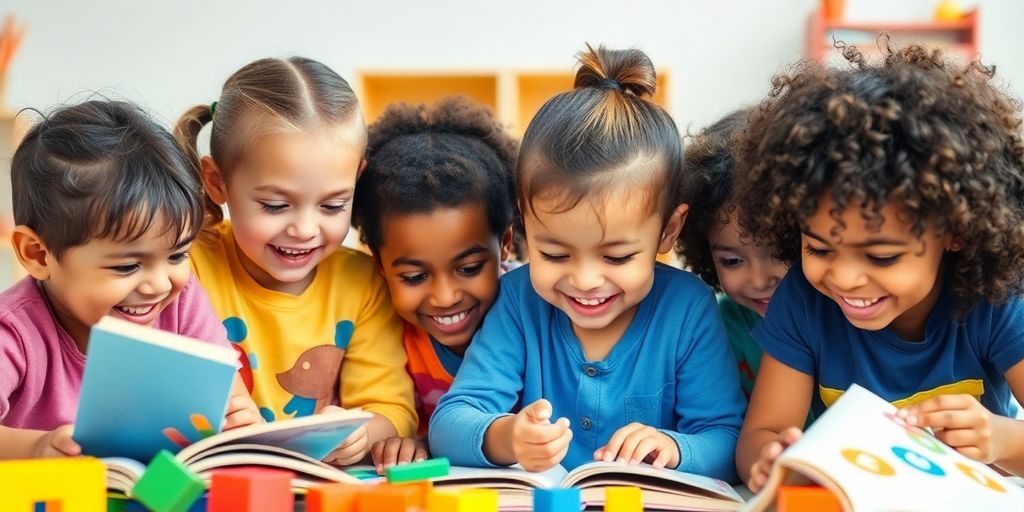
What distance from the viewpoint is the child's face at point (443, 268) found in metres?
1.41

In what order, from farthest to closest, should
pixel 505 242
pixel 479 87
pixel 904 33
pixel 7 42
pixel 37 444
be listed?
pixel 7 42 → pixel 479 87 → pixel 904 33 → pixel 505 242 → pixel 37 444

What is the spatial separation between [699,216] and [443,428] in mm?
510

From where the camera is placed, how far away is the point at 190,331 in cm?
134

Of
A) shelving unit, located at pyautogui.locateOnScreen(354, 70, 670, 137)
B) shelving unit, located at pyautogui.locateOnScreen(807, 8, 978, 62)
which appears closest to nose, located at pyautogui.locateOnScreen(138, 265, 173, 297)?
shelving unit, located at pyautogui.locateOnScreen(354, 70, 670, 137)

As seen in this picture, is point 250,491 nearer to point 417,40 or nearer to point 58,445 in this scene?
point 58,445

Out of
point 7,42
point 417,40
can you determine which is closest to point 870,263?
point 417,40

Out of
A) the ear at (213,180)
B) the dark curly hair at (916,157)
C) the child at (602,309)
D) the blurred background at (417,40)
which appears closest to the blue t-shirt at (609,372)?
the child at (602,309)

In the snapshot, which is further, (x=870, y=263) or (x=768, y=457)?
(x=870, y=263)

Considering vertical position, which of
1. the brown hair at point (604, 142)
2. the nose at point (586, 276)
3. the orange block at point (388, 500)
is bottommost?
the orange block at point (388, 500)

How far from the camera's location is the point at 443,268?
4.66ft

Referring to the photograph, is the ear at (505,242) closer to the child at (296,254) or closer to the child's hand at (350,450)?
the child at (296,254)

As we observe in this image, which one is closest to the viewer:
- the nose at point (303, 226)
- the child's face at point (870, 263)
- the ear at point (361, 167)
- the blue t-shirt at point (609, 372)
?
the child's face at point (870, 263)

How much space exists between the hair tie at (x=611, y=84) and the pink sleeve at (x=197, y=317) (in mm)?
593

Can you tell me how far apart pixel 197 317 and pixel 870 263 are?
0.83 metres
